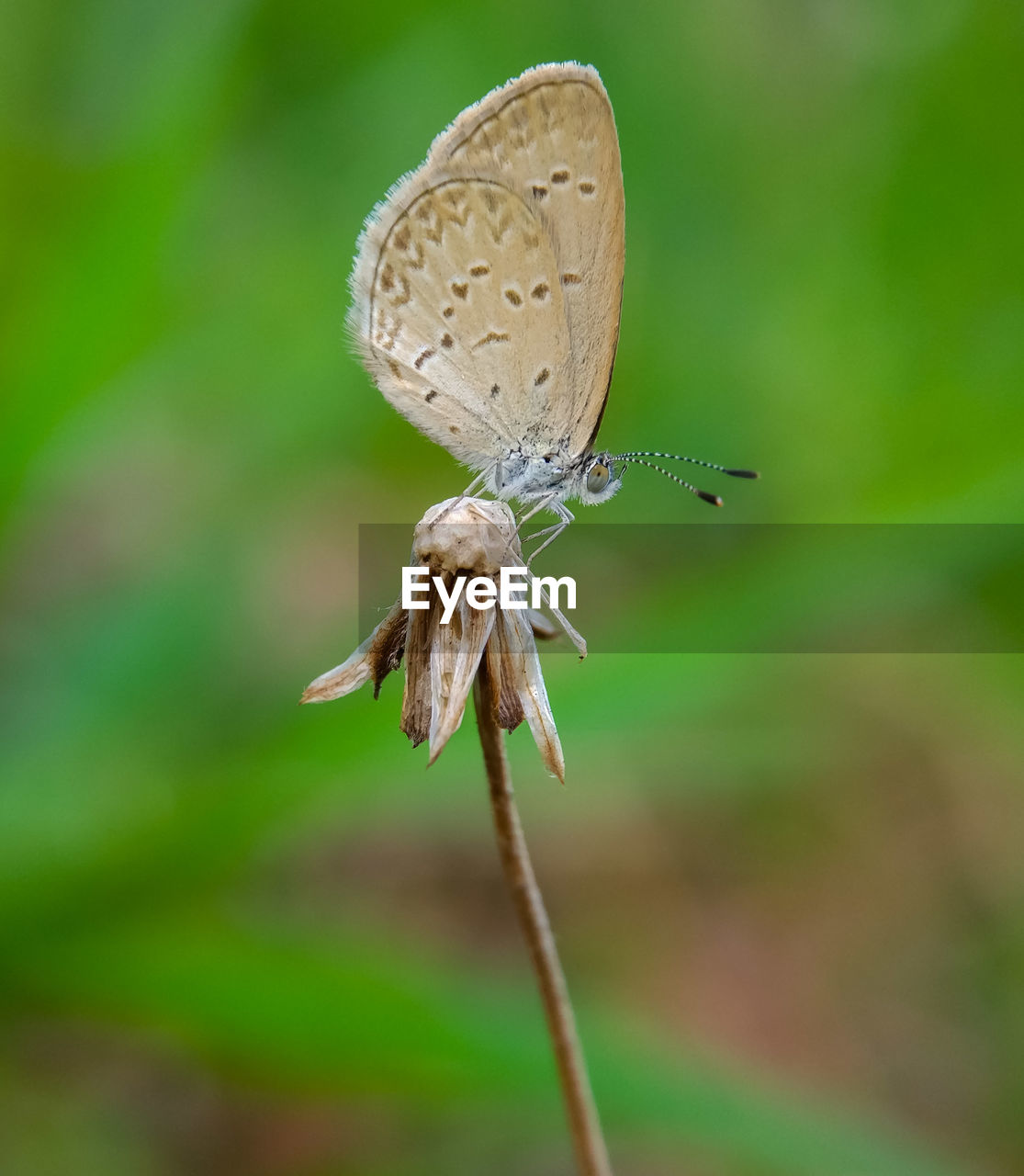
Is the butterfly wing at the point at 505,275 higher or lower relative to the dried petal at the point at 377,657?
higher

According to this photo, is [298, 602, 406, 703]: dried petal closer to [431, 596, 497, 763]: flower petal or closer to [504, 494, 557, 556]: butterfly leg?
[431, 596, 497, 763]: flower petal

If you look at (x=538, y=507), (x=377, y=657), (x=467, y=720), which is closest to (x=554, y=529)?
(x=538, y=507)

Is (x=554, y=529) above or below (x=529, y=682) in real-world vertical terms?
above

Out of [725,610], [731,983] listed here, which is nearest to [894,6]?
[725,610]

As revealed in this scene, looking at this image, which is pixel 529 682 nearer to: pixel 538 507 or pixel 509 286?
pixel 538 507

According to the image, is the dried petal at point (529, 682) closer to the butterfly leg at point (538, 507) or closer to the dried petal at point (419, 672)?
the dried petal at point (419, 672)

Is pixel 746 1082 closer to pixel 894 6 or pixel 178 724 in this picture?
pixel 178 724

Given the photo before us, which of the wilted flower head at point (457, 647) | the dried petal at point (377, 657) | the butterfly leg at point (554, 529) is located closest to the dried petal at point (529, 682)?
the wilted flower head at point (457, 647)
